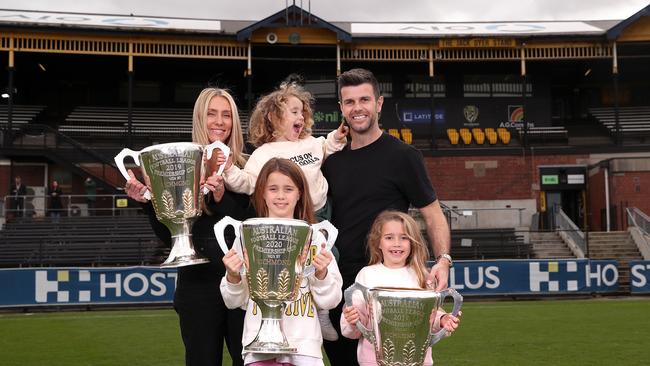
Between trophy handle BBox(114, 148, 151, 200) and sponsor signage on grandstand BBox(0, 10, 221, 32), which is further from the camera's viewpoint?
sponsor signage on grandstand BBox(0, 10, 221, 32)

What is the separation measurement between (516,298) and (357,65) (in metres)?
13.8

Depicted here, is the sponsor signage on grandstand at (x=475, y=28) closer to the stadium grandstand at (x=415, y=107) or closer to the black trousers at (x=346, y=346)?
the stadium grandstand at (x=415, y=107)

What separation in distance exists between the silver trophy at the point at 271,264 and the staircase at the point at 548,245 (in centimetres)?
1916

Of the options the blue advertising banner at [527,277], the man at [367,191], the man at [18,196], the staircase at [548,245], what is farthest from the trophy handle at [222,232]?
the man at [18,196]

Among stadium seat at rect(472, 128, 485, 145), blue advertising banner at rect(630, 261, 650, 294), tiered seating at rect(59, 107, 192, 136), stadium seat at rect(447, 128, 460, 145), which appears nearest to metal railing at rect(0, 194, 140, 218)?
tiered seating at rect(59, 107, 192, 136)

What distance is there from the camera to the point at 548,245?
75.4 feet

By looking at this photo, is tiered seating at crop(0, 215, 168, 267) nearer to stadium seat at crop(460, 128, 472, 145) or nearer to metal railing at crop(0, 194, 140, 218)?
metal railing at crop(0, 194, 140, 218)

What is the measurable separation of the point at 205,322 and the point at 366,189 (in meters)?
1.23

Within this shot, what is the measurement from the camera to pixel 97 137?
1072 inches

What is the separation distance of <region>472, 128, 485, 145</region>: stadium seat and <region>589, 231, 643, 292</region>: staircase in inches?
226

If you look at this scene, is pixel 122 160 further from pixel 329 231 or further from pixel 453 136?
pixel 453 136

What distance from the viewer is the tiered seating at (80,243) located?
65.1ft

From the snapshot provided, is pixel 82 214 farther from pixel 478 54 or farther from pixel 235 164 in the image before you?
pixel 235 164

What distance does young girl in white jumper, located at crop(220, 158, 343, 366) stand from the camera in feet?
12.6
